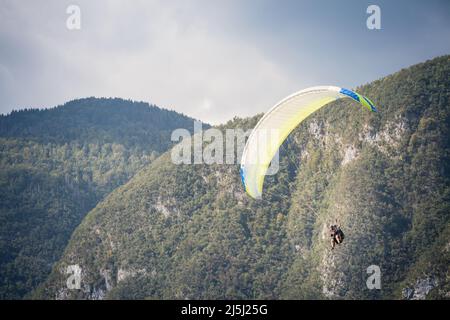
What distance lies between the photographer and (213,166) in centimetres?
14288

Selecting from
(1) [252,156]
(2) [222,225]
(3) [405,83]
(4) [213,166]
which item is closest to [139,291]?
(2) [222,225]

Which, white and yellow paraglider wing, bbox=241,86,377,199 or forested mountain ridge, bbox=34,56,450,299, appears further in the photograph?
forested mountain ridge, bbox=34,56,450,299

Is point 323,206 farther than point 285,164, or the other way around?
point 285,164

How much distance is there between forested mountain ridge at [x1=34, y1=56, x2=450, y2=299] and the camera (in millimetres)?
104625

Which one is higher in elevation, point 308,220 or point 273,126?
point 273,126

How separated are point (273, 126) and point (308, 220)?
7798 cm

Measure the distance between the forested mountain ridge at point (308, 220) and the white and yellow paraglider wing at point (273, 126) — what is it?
57952mm

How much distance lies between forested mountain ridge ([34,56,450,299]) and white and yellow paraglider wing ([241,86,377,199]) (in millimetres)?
57952

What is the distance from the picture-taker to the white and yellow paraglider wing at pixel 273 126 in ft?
A: 136

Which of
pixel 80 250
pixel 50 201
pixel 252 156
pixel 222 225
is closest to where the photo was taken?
pixel 252 156

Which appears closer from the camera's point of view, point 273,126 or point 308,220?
point 273,126

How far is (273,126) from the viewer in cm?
4331
